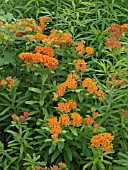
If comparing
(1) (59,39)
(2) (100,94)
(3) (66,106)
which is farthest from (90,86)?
(1) (59,39)

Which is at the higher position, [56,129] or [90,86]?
[90,86]

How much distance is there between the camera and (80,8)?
364 cm

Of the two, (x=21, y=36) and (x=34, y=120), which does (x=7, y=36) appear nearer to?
(x=21, y=36)

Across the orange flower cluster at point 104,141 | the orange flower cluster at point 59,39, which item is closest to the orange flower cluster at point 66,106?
the orange flower cluster at point 104,141

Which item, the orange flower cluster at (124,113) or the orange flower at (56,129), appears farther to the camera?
the orange flower cluster at (124,113)

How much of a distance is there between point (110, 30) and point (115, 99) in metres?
0.66

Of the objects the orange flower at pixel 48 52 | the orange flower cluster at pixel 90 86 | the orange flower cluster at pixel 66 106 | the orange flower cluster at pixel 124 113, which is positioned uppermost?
the orange flower at pixel 48 52

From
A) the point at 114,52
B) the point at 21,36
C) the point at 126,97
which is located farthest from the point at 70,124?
the point at 21,36

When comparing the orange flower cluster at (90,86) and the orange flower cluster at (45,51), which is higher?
the orange flower cluster at (45,51)

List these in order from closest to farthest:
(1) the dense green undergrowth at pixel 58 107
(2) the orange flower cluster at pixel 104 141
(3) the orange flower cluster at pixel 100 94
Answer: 1. (2) the orange flower cluster at pixel 104 141
2. (1) the dense green undergrowth at pixel 58 107
3. (3) the orange flower cluster at pixel 100 94

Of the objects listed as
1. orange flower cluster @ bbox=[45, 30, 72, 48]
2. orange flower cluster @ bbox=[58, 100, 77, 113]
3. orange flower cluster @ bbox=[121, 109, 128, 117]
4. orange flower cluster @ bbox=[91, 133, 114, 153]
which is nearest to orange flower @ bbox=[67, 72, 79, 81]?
orange flower cluster @ bbox=[58, 100, 77, 113]

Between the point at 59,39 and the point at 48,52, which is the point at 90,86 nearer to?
the point at 48,52

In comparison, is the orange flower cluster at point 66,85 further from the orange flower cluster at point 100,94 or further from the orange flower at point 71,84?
the orange flower cluster at point 100,94

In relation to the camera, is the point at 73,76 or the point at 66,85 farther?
the point at 73,76
